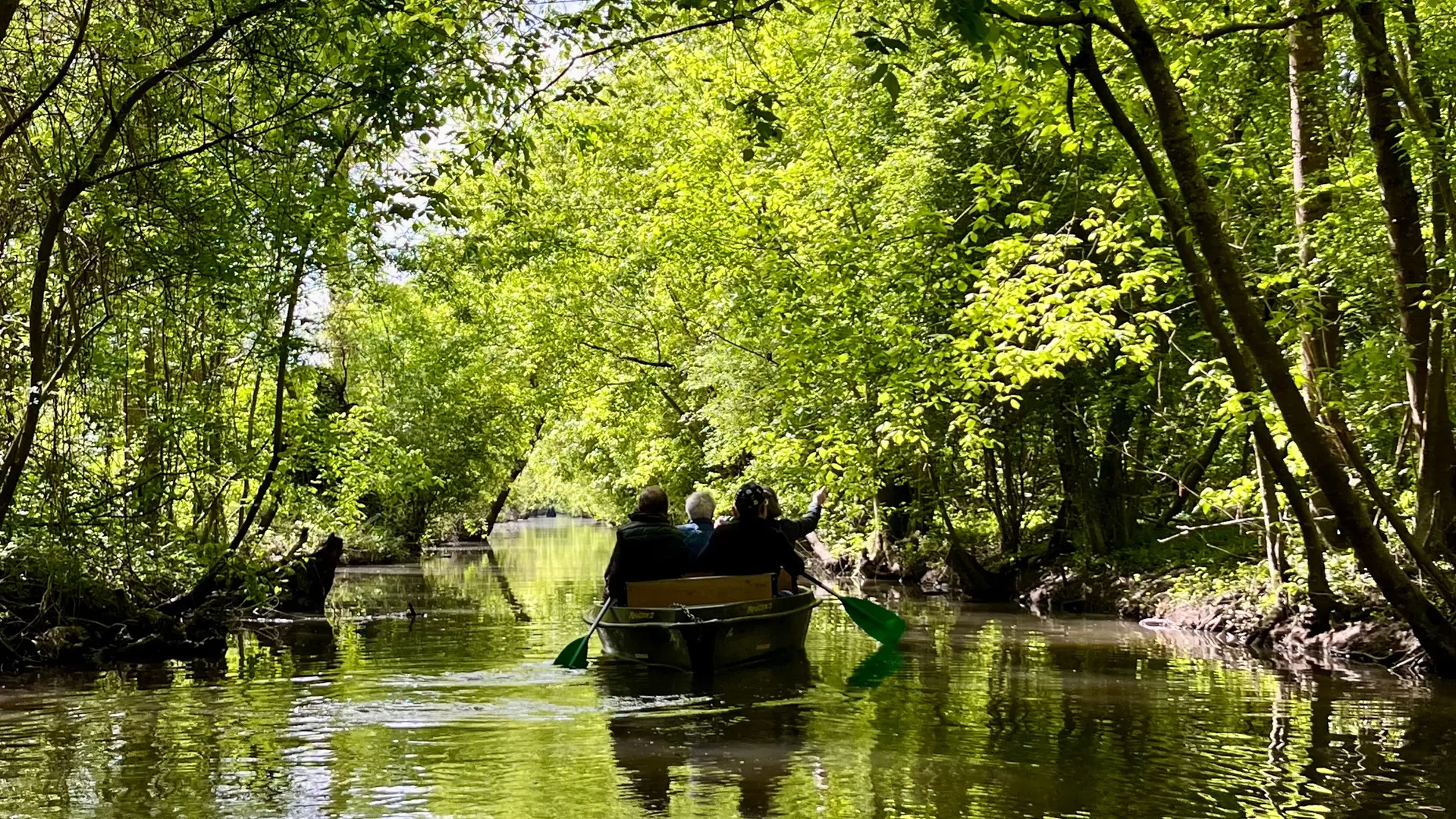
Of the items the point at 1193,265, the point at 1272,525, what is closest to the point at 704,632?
the point at 1193,265

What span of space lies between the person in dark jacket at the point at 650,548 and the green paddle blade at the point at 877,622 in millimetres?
2256

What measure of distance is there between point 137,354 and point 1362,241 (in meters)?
11.4

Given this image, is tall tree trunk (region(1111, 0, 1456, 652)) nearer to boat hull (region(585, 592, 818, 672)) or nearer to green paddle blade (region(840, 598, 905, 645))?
boat hull (region(585, 592, 818, 672))

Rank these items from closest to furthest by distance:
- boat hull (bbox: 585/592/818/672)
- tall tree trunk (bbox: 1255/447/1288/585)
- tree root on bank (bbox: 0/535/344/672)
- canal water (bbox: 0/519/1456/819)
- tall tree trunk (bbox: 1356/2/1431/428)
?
canal water (bbox: 0/519/1456/819) → tall tree trunk (bbox: 1356/2/1431/428) → boat hull (bbox: 585/592/818/672) → tree root on bank (bbox: 0/535/344/672) → tall tree trunk (bbox: 1255/447/1288/585)

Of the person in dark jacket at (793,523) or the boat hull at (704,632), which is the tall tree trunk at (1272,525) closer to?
the person in dark jacket at (793,523)

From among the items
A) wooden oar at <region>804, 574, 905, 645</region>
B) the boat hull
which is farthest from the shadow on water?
wooden oar at <region>804, 574, 905, 645</region>

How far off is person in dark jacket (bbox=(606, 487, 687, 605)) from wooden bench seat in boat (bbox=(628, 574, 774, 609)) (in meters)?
0.17

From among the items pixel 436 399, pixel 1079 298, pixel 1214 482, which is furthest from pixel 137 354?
pixel 436 399

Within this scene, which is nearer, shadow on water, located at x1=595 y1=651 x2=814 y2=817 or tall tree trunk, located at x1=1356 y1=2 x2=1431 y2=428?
shadow on water, located at x1=595 y1=651 x2=814 y2=817

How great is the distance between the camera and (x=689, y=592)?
11.7m

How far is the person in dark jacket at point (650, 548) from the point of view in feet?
39.0

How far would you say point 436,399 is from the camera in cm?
3603

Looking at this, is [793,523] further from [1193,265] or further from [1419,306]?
[1419,306]

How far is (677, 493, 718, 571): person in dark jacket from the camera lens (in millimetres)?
13133
